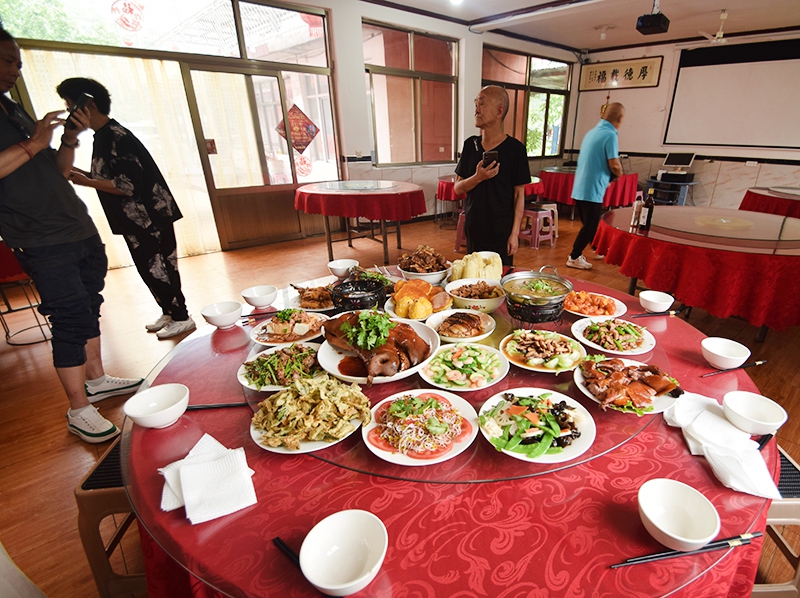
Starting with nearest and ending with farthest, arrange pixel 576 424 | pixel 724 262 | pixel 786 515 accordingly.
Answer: pixel 576 424 < pixel 786 515 < pixel 724 262

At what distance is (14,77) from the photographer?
1.91 metres

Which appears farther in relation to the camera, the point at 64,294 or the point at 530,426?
the point at 64,294

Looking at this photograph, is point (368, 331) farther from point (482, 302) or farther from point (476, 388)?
point (482, 302)

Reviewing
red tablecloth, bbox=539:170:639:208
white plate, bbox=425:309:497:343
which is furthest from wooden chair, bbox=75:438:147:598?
red tablecloth, bbox=539:170:639:208

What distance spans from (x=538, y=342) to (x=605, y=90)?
1132 centimetres

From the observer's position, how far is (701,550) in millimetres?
719

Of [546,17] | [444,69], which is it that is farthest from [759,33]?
[444,69]

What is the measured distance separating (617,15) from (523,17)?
1.83 meters

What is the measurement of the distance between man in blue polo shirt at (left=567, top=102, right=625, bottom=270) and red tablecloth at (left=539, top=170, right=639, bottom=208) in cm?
170

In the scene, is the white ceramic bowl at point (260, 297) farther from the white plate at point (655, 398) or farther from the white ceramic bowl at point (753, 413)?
the white ceramic bowl at point (753, 413)

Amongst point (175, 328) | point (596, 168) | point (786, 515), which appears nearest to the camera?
point (786, 515)

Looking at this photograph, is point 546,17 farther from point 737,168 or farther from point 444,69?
point 737,168

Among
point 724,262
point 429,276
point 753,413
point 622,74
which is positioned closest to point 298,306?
point 429,276

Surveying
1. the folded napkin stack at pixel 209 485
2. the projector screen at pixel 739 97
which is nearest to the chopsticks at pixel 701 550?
the folded napkin stack at pixel 209 485
